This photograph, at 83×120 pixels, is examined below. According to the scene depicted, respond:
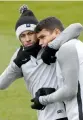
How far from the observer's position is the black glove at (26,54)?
2.73 metres

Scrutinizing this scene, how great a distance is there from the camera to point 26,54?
277 centimetres

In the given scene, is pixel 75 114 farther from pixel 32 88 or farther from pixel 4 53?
pixel 4 53

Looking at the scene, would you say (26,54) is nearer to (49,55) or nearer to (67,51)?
(49,55)

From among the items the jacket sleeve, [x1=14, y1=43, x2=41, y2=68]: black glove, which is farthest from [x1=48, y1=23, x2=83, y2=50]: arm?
the jacket sleeve

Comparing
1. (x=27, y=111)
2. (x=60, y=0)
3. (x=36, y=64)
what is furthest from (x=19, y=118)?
(x=60, y=0)

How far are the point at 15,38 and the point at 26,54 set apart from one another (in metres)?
4.18

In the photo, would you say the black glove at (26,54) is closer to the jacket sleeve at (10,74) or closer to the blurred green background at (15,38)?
the jacket sleeve at (10,74)

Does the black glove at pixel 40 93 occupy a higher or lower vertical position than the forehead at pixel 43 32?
lower

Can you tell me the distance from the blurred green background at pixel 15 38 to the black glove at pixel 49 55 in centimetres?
227

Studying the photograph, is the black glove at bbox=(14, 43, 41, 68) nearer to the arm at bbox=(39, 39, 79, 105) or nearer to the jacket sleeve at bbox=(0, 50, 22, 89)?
the jacket sleeve at bbox=(0, 50, 22, 89)

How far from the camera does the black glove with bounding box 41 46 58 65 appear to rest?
258 centimetres

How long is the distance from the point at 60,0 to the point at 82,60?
6.30 meters

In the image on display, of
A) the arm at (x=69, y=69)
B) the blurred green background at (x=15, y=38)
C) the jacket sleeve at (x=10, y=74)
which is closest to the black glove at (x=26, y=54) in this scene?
the jacket sleeve at (x=10, y=74)

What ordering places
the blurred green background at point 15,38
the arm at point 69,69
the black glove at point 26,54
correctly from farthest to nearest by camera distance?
the blurred green background at point 15,38 → the black glove at point 26,54 → the arm at point 69,69
